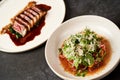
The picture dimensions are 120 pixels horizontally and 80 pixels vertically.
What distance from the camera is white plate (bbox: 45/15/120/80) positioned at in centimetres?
151

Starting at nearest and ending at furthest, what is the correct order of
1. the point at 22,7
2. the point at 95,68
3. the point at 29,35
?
the point at 95,68 < the point at 29,35 < the point at 22,7

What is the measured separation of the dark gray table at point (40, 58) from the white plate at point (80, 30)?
74 mm

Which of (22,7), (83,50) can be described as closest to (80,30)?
(83,50)

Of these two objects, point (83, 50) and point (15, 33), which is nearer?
point (83, 50)

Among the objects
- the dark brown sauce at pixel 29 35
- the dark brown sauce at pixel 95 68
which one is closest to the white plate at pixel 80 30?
the dark brown sauce at pixel 95 68

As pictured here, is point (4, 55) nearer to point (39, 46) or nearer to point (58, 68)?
point (39, 46)

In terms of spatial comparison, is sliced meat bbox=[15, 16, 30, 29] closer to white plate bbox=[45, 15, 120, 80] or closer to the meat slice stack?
the meat slice stack

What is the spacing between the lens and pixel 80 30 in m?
1.79

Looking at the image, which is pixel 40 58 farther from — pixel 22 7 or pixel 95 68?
pixel 22 7

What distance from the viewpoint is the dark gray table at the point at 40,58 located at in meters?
1.69

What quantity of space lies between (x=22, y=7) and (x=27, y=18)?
0.20 metres

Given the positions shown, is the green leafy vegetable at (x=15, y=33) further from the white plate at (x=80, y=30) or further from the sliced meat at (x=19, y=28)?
the white plate at (x=80, y=30)

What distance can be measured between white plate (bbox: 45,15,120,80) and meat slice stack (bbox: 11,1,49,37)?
0.87ft

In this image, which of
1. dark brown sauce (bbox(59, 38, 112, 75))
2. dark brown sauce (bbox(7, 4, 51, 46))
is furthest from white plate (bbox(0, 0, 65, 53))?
dark brown sauce (bbox(59, 38, 112, 75))
